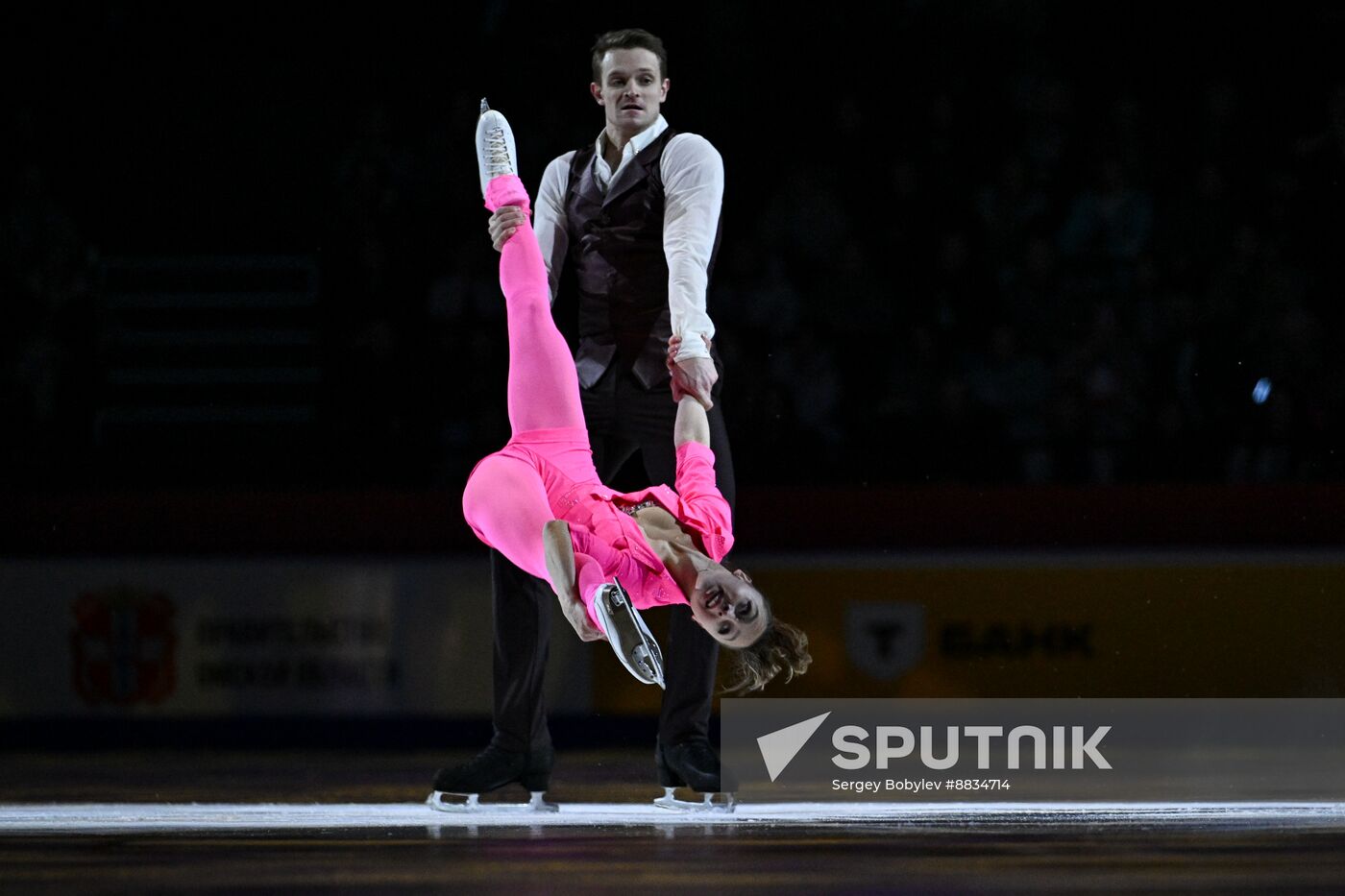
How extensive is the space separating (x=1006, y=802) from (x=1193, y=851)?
779mm

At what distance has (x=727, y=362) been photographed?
6.97 m

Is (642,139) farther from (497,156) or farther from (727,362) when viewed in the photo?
(727,362)

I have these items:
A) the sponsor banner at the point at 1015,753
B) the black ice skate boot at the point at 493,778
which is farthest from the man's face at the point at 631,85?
the black ice skate boot at the point at 493,778

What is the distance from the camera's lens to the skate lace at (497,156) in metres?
A: 4.29

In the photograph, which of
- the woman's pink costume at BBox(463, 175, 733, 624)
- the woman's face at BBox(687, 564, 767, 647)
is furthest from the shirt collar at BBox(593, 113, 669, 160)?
the woman's face at BBox(687, 564, 767, 647)

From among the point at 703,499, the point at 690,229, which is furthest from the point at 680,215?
the point at 703,499

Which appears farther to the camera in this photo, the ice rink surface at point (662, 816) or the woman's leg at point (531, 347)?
the woman's leg at point (531, 347)

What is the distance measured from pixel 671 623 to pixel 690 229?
98 cm

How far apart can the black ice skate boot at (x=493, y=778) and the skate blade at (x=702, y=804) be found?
27cm

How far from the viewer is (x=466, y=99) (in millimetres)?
7797

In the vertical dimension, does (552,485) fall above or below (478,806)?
above

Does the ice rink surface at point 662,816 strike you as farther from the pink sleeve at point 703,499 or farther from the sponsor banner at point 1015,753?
the pink sleeve at point 703,499

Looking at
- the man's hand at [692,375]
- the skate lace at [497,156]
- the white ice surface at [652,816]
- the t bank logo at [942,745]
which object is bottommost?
the white ice surface at [652,816]

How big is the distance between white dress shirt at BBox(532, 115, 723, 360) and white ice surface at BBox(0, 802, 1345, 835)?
3.64 ft
